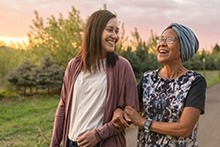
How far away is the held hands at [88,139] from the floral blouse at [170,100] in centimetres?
29

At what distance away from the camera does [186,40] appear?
220 cm

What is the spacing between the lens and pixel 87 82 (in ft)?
7.59

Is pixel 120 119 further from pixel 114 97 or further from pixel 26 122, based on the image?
pixel 26 122

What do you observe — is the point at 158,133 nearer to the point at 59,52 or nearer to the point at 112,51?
the point at 112,51

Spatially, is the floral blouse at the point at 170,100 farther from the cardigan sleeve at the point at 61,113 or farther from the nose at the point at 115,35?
the cardigan sleeve at the point at 61,113

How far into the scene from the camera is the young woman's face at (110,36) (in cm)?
228

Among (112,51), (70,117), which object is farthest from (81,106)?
(112,51)

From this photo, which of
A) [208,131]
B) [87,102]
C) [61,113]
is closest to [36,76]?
[208,131]

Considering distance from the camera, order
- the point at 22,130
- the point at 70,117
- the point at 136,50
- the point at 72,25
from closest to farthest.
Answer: the point at 70,117, the point at 22,130, the point at 72,25, the point at 136,50

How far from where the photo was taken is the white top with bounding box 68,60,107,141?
227cm

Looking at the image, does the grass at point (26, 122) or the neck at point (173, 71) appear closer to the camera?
the neck at point (173, 71)

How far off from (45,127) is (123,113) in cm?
663

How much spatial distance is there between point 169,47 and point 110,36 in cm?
34

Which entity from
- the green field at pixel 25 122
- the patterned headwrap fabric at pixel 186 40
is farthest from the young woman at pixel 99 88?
the green field at pixel 25 122
